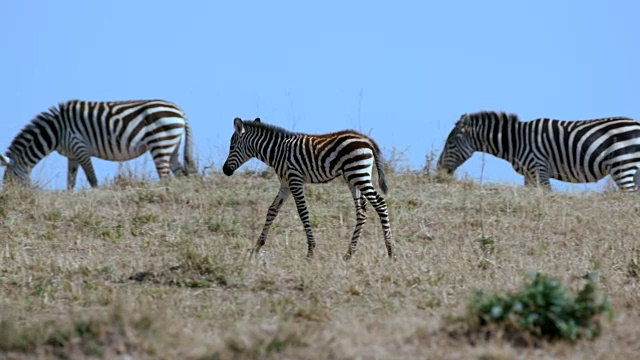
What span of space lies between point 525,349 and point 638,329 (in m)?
0.97

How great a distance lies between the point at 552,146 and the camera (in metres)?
16.9

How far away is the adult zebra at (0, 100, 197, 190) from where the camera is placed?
1747 centimetres

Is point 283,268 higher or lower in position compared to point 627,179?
lower

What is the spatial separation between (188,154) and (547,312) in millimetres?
11398

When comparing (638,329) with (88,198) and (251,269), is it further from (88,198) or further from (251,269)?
(88,198)

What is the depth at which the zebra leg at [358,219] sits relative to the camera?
10.9 metres

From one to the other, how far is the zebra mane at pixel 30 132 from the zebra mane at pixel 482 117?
6.99 m

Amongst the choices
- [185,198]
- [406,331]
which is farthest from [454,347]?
[185,198]

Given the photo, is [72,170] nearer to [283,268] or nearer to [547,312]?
[283,268]

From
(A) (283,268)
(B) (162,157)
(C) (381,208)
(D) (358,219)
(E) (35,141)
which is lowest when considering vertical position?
(A) (283,268)

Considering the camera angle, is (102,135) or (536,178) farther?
(102,135)

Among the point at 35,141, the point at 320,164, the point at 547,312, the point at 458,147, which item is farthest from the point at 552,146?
the point at 547,312

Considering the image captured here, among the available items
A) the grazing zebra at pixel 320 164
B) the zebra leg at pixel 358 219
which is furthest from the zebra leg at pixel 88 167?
the zebra leg at pixel 358 219

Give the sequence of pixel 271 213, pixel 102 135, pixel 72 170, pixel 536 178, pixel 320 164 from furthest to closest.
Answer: pixel 72 170 → pixel 102 135 → pixel 536 178 → pixel 271 213 → pixel 320 164
